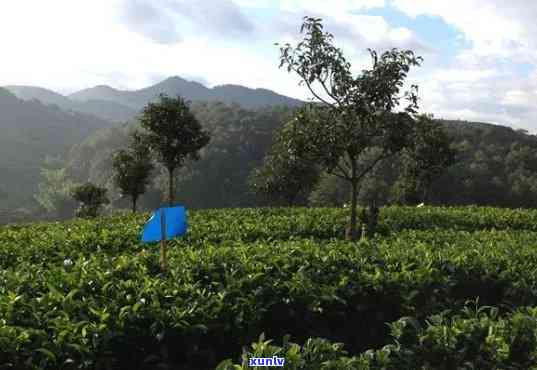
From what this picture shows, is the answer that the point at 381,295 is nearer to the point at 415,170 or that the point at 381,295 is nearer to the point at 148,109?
the point at 148,109

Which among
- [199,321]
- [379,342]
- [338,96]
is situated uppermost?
[338,96]

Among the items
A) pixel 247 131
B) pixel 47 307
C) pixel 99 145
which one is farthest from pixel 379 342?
pixel 99 145

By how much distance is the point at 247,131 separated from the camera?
106 m

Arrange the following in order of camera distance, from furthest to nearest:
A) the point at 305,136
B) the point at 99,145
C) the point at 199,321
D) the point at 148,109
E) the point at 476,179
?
the point at 99,145
the point at 476,179
the point at 148,109
the point at 305,136
the point at 199,321

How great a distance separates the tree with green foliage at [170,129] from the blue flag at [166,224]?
15.4 metres

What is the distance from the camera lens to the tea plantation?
4.39 meters

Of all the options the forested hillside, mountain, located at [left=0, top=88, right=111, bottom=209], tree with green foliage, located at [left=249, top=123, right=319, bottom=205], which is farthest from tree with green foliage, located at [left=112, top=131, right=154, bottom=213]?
mountain, located at [left=0, top=88, right=111, bottom=209]

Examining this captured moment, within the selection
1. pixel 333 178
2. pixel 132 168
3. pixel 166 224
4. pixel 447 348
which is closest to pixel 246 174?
pixel 333 178

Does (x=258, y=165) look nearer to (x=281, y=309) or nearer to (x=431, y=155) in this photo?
(x=431, y=155)

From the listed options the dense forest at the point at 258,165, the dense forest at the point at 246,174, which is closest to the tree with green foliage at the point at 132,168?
the dense forest at the point at 246,174

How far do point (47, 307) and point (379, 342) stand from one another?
12.0 ft

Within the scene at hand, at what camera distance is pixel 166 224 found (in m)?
6.56

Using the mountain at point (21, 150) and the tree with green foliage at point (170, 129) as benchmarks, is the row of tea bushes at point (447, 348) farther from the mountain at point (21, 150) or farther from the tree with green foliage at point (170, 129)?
the mountain at point (21, 150)

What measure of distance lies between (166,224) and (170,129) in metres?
15.8
